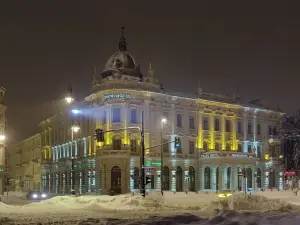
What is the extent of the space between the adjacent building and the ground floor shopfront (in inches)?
4.7

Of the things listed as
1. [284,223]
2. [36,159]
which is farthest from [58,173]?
[284,223]

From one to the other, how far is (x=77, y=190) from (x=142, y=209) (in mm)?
42234

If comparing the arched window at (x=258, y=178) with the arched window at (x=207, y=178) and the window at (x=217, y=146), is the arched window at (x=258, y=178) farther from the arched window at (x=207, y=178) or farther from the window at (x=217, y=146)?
the arched window at (x=207, y=178)

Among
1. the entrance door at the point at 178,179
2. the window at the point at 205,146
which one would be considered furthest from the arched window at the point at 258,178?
the entrance door at the point at 178,179

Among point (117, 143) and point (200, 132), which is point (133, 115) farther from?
point (200, 132)

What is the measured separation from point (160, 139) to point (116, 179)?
26.5 ft

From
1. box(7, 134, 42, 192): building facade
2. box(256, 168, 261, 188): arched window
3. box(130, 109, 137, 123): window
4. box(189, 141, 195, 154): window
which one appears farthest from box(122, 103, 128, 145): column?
box(7, 134, 42, 192): building facade

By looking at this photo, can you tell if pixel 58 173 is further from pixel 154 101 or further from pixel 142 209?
pixel 142 209

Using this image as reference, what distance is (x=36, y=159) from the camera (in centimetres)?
9700

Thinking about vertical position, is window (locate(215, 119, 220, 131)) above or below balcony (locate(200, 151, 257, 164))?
above

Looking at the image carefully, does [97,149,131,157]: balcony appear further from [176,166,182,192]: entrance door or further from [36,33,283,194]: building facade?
[176,166,182,192]: entrance door

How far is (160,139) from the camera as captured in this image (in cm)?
6562

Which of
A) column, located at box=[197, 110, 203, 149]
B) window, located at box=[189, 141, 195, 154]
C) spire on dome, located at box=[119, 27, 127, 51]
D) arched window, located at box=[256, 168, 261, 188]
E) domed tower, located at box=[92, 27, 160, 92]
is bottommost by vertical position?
arched window, located at box=[256, 168, 261, 188]

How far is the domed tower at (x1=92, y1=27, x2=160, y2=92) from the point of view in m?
→ 62.5
